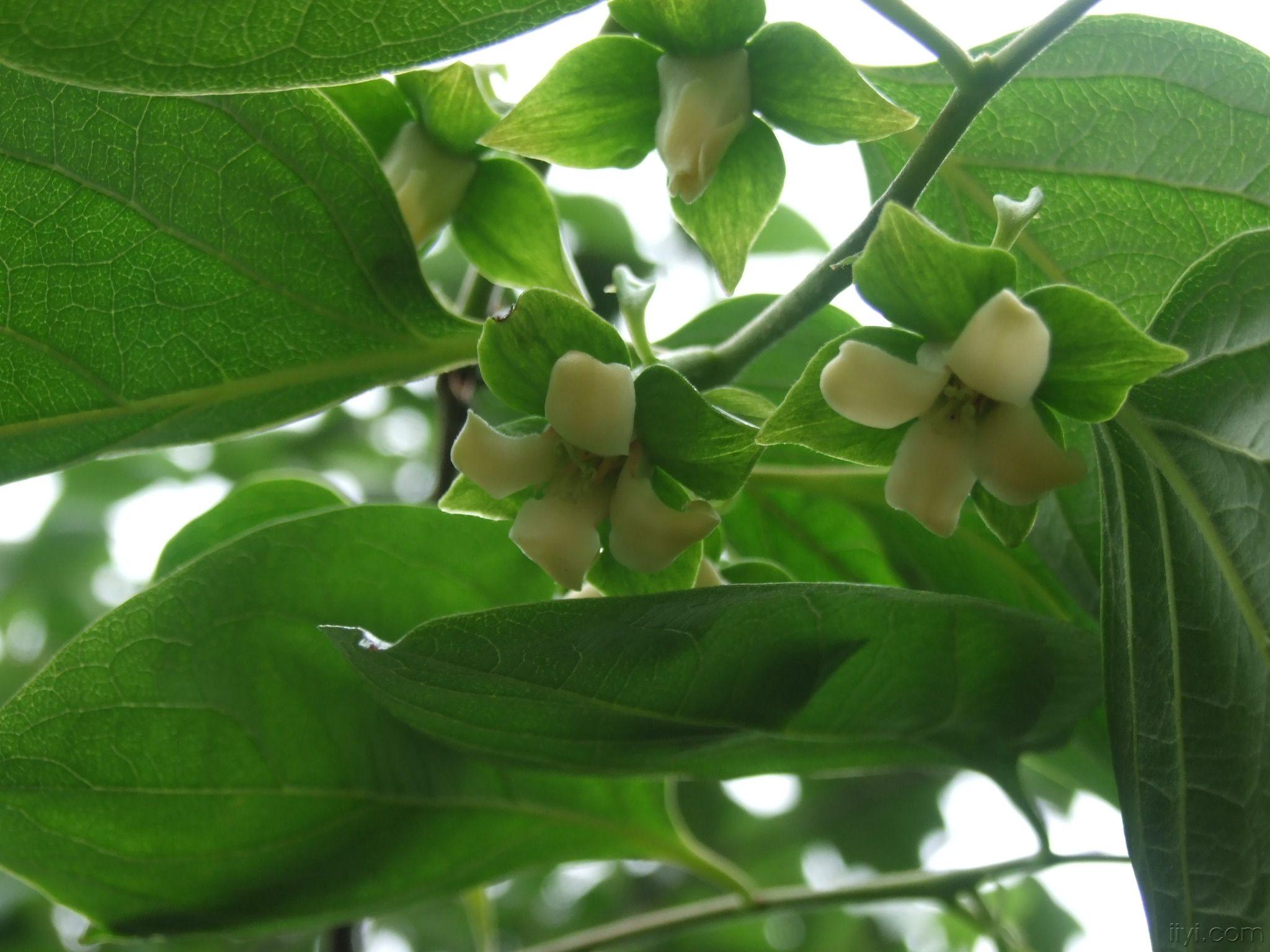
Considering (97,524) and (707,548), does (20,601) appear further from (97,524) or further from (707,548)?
(707,548)

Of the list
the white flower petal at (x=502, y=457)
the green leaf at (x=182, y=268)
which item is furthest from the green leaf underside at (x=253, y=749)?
the white flower petal at (x=502, y=457)

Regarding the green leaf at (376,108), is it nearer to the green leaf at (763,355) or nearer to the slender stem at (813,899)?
the green leaf at (763,355)

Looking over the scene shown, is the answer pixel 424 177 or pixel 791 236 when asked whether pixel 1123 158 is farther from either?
pixel 791 236

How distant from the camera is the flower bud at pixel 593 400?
60 cm

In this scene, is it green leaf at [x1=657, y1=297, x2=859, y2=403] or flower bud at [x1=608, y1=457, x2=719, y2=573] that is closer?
flower bud at [x1=608, y1=457, x2=719, y2=573]

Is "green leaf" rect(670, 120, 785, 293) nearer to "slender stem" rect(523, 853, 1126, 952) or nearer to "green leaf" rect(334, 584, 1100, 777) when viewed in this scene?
"green leaf" rect(334, 584, 1100, 777)

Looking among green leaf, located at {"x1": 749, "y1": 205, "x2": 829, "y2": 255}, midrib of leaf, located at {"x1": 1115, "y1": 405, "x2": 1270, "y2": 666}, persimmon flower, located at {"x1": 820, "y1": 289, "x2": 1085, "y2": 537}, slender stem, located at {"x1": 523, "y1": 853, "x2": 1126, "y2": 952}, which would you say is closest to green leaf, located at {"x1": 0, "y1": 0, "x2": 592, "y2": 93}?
persimmon flower, located at {"x1": 820, "y1": 289, "x2": 1085, "y2": 537}

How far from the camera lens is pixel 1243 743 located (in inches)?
25.4

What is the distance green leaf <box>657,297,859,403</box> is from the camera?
98cm

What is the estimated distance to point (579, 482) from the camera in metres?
0.66

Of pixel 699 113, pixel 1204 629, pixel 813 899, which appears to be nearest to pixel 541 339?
pixel 699 113

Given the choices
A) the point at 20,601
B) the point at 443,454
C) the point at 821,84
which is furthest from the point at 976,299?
the point at 20,601

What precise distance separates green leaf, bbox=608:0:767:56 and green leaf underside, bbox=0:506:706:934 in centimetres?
33

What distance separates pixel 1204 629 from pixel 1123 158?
1.01 feet
